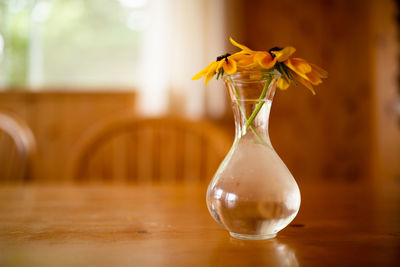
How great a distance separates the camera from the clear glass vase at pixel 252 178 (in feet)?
1.24

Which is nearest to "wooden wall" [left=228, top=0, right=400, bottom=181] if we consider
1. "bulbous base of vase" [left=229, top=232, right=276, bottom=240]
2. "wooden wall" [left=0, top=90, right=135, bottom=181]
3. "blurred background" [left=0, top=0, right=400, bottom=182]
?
"blurred background" [left=0, top=0, right=400, bottom=182]

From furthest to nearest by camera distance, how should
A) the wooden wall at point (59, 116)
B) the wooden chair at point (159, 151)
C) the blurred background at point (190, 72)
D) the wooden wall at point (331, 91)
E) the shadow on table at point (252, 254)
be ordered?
the wooden wall at point (331, 91) → the wooden wall at point (59, 116) → the blurred background at point (190, 72) → the wooden chair at point (159, 151) → the shadow on table at point (252, 254)

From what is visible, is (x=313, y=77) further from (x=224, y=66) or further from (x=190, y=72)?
(x=190, y=72)

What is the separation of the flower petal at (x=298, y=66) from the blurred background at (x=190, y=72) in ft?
4.88

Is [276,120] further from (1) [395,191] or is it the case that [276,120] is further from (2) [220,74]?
(2) [220,74]

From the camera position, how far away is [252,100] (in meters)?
0.40

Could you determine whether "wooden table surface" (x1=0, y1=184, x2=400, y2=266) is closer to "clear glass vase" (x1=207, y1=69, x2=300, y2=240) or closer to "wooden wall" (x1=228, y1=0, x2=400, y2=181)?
"clear glass vase" (x1=207, y1=69, x2=300, y2=240)

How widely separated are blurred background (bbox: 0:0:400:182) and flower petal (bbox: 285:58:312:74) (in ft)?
4.88

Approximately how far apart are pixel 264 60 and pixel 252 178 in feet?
0.40

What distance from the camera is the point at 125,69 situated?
7.21 ft

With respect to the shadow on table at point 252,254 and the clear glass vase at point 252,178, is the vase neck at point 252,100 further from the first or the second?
the shadow on table at point 252,254

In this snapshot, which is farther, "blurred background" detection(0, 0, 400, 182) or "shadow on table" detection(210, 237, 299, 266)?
"blurred background" detection(0, 0, 400, 182)

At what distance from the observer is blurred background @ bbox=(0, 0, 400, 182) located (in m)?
2.02

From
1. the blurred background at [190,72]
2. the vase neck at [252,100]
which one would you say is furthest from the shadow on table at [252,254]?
the blurred background at [190,72]
